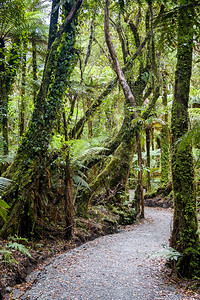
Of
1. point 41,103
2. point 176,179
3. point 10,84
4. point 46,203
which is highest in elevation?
point 10,84

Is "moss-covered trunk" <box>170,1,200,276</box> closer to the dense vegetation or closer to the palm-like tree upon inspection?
the dense vegetation

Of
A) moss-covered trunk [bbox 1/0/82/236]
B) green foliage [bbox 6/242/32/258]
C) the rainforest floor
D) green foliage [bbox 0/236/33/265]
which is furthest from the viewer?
moss-covered trunk [bbox 1/0/82/236]

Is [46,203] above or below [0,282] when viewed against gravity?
above

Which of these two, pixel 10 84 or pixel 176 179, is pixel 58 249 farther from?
pixel 10 84

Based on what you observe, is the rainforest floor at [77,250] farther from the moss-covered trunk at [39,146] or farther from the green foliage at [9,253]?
the moss-covered trunk at [39,146]

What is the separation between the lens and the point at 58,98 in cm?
481

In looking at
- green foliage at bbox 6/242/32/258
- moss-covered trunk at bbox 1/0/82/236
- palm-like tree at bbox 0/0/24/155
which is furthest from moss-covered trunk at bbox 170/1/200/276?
palm-like tree at bbox 0/0/24/155

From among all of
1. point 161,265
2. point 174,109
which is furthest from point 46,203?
point 174,109

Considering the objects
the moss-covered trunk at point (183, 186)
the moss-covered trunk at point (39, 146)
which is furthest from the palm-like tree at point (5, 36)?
the moss-covered trunk at point (183, 186)

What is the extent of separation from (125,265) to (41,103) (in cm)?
328

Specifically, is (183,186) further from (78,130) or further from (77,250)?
(78,130)

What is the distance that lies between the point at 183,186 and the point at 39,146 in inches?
107

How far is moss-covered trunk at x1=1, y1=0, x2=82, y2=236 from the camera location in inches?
168

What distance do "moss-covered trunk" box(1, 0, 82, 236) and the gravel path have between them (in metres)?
0.96
